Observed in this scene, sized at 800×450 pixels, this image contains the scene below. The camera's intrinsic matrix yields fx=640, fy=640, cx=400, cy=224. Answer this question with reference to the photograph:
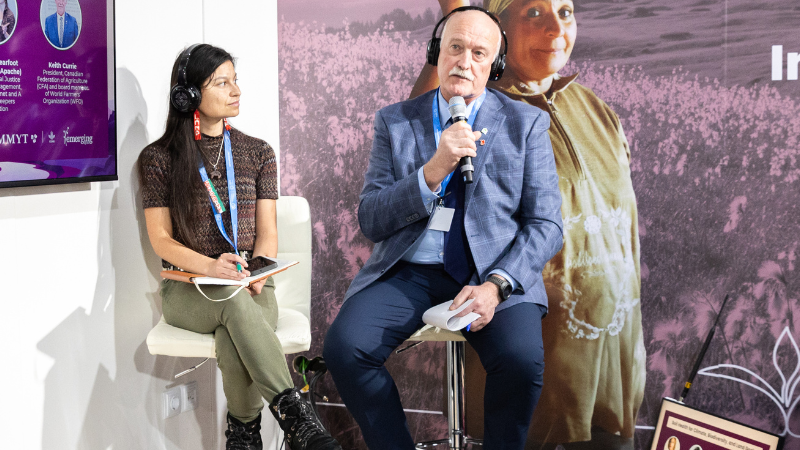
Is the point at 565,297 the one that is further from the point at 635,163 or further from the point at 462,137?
the point at 462,137

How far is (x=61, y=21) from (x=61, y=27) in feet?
0.06

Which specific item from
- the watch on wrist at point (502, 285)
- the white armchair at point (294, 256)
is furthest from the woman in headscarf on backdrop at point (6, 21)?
the watch on wrist at point (502, 285)

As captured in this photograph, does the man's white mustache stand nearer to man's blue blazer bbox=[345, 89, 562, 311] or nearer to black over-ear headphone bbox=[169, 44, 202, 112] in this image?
man's blue blazer bbox=[345, 89, 562, 311]

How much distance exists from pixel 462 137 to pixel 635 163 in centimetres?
117

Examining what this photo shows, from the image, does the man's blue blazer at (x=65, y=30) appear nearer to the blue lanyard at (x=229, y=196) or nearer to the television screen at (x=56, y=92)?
the television screen at (x=56, y=92)

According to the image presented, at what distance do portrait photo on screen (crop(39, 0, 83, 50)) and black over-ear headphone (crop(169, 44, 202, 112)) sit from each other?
0.36 m

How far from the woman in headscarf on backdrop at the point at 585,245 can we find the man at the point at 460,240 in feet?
1.80

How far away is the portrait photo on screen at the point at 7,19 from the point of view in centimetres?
185

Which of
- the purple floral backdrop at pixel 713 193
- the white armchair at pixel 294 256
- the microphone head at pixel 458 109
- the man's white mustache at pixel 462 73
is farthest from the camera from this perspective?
the white armchair at pixel 294 256

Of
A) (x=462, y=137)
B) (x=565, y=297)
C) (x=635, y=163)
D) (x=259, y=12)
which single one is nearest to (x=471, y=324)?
(x=462, y=137)

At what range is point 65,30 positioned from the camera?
6.82 ft

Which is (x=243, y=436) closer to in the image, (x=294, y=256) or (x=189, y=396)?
(x=189, y=396)

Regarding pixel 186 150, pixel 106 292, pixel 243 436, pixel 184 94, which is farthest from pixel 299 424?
pixel 184 94

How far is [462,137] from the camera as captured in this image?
6.21 feet
